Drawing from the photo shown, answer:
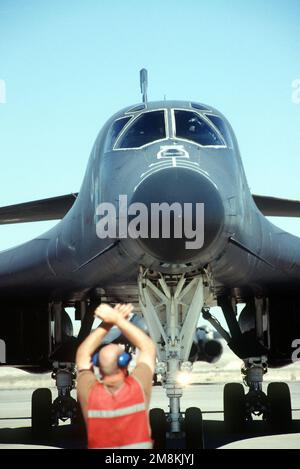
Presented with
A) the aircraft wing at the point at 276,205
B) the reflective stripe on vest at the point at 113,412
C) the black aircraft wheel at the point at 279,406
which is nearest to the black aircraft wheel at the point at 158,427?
the black aircraft wheel at the point at 279,406

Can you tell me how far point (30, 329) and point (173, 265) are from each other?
5603 millimetres

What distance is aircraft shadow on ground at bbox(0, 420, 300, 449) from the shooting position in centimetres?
1043

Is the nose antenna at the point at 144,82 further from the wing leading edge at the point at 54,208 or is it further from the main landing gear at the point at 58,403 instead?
the main landing gear at the point at 58,403

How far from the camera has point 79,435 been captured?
12164mm

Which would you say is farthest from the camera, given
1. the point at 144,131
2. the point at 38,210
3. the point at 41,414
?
the point at 38,210

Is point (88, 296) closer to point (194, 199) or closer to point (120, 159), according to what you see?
point (120, 159)

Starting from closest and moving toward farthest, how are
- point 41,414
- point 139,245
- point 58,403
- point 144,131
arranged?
point 139,245 → point 144,131 → point 41,414 → point 58,403

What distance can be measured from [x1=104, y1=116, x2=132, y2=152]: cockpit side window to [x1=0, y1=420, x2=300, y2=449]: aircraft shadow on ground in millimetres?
3682

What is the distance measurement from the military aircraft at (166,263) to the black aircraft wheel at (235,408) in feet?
0.06

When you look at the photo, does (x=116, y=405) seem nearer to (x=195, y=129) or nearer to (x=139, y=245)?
(x=139, y=245)

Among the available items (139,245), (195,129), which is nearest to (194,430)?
(139,245)

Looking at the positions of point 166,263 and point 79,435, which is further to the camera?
point 79,435

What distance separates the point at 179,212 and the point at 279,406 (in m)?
6.65

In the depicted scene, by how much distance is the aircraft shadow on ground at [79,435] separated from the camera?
411 inches
